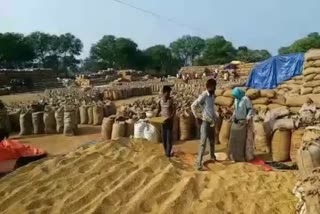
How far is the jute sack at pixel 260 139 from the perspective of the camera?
27.1ft

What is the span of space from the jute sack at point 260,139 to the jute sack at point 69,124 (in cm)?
470

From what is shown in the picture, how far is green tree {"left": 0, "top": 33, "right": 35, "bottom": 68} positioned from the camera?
4947 centimetres

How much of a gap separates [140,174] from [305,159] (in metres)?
1.94

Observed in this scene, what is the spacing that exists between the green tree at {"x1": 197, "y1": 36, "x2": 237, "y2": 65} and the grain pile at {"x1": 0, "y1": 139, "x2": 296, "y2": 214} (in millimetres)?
46157

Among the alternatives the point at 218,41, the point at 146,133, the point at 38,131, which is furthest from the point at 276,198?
the point at 218,41

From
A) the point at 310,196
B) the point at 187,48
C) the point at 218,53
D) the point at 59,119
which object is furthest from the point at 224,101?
the point at 187,48

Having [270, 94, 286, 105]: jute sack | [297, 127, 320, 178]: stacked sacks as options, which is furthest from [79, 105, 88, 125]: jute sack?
[297, 127, 320, 178]: stacked sacks

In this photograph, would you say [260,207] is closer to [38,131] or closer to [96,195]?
[96,195]

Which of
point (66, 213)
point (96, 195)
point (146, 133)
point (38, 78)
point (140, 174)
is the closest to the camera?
point (66, 213)

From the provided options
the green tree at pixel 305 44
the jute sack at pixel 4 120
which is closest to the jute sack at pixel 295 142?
the jute sack at pixel 4 120

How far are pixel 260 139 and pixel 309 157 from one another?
3.14 meters

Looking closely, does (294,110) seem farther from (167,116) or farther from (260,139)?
(167,116)

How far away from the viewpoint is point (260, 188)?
206 inches

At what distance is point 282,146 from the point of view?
7730mm
